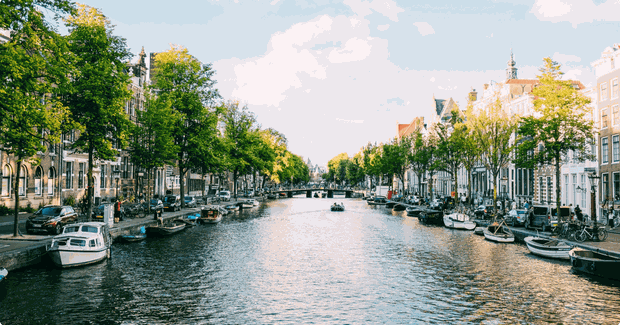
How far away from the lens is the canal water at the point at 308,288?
59.3ft

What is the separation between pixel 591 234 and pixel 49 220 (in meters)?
36.3

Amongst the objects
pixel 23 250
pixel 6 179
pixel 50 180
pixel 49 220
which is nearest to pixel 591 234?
pixel 23 250

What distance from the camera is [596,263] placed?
81.0 feet

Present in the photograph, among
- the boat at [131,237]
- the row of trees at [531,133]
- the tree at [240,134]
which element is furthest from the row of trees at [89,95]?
the row of trees at [531,133]

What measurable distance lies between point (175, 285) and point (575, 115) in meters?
34.7

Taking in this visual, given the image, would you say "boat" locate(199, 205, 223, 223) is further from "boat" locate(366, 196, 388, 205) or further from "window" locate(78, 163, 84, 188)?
"boat" locate(366, 196, 388, 205)

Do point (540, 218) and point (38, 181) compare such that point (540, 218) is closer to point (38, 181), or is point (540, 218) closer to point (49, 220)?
point (49, 220)

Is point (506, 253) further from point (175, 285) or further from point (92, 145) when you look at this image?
point (92, 145)

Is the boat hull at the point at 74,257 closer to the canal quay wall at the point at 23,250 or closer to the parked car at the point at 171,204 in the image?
the canal quay wall at the point at 23,250

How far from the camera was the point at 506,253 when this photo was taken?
109 feet

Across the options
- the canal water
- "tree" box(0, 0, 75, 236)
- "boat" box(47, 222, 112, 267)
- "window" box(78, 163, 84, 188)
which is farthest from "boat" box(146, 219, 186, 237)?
"window" box(78, 163, 84, 188)

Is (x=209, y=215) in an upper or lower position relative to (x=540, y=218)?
lower

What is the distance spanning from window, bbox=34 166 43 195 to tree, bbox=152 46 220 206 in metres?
15.5

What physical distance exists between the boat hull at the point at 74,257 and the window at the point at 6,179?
20.9m
